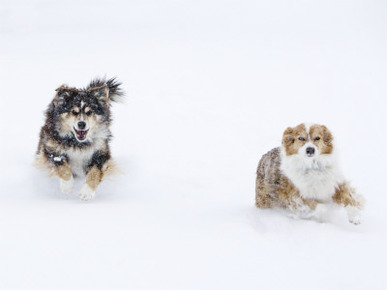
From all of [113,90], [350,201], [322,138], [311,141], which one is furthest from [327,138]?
[113,90]

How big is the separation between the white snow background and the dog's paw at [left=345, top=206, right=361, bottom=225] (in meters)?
0.07

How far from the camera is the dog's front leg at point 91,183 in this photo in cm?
610

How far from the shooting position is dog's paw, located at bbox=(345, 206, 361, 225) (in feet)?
16.0

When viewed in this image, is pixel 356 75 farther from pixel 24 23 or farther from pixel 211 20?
pixel 24 23

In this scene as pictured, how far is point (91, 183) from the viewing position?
6.29 metres

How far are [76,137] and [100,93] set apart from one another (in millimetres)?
746

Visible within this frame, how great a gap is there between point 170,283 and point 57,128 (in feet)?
11.9

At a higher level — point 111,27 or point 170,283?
point 111,27

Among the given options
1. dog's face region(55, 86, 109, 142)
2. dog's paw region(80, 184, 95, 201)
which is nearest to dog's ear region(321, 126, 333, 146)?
dog's paw region(80, 184, 95, 201)

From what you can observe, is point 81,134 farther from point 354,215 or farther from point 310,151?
point 354,215

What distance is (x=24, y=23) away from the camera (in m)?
22.5

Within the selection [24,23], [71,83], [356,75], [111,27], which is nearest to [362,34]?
[356,75]

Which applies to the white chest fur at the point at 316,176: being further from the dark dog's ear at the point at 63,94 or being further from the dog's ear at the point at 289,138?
the dark dog's ear at the point at 63,94

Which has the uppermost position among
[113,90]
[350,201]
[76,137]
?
[113,90]
